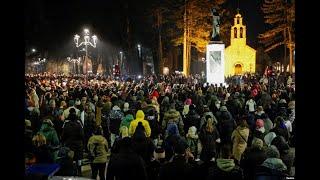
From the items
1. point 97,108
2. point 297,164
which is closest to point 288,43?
point 97,108

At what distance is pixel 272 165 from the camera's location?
826 centimetres

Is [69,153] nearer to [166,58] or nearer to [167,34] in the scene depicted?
[167,34]

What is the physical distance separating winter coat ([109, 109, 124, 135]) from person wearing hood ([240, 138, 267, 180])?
6.12m

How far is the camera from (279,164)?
8234 mm

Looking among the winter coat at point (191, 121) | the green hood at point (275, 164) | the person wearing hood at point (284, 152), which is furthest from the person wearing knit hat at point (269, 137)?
the winter coat at point (191, 121)

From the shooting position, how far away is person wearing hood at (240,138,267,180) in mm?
9031

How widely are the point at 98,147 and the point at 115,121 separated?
422 cm

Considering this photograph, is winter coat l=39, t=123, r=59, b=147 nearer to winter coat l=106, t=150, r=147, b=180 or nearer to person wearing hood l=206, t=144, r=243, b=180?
winter coat l=106, t=150, r=147, b=180

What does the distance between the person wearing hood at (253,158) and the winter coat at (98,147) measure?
10.1 feet

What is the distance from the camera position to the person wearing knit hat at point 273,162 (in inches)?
323

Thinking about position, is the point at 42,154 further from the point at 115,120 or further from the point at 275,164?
the point at 115,120

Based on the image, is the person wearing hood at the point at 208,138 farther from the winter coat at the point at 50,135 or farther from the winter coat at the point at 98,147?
the winter coat at the point at 50,135

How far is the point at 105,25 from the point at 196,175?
54.6 meters

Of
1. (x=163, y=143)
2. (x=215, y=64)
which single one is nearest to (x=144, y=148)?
(x=163, y=143)
